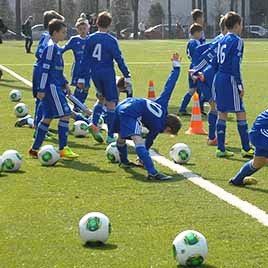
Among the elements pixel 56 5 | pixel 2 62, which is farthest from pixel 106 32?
pixel 56 5

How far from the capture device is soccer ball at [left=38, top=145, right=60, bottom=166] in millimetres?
10672

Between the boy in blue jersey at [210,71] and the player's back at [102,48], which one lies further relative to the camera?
the player's back at [102,48]

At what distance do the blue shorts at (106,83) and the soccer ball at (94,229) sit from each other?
19.3 feet

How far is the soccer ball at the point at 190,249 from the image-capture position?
6137mm

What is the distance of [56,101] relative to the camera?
11.1m

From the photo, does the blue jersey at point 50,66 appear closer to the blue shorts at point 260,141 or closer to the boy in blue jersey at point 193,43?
the blue shorts at point 260,141

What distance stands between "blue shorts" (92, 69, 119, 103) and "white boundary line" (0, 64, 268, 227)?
4.27 ft

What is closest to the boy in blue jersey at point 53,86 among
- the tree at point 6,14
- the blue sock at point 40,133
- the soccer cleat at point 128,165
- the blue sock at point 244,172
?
the blue sock at point 40,133

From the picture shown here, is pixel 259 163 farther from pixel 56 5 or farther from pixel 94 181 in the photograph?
pixel 56 5

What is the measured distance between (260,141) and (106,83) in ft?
14.5

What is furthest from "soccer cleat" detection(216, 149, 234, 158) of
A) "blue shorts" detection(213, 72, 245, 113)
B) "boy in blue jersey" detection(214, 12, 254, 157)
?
"blue shorts" detection(213, 72, 245, 113)

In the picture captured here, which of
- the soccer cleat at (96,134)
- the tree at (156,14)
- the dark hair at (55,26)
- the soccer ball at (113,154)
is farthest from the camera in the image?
the tree at (156,14)

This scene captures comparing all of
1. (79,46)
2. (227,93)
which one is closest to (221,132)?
(227,93)

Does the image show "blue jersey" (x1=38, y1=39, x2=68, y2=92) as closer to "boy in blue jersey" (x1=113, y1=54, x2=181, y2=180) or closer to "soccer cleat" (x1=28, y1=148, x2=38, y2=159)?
"soccer cleat" (x1=28, y1=148, x2=38, y2=159)
